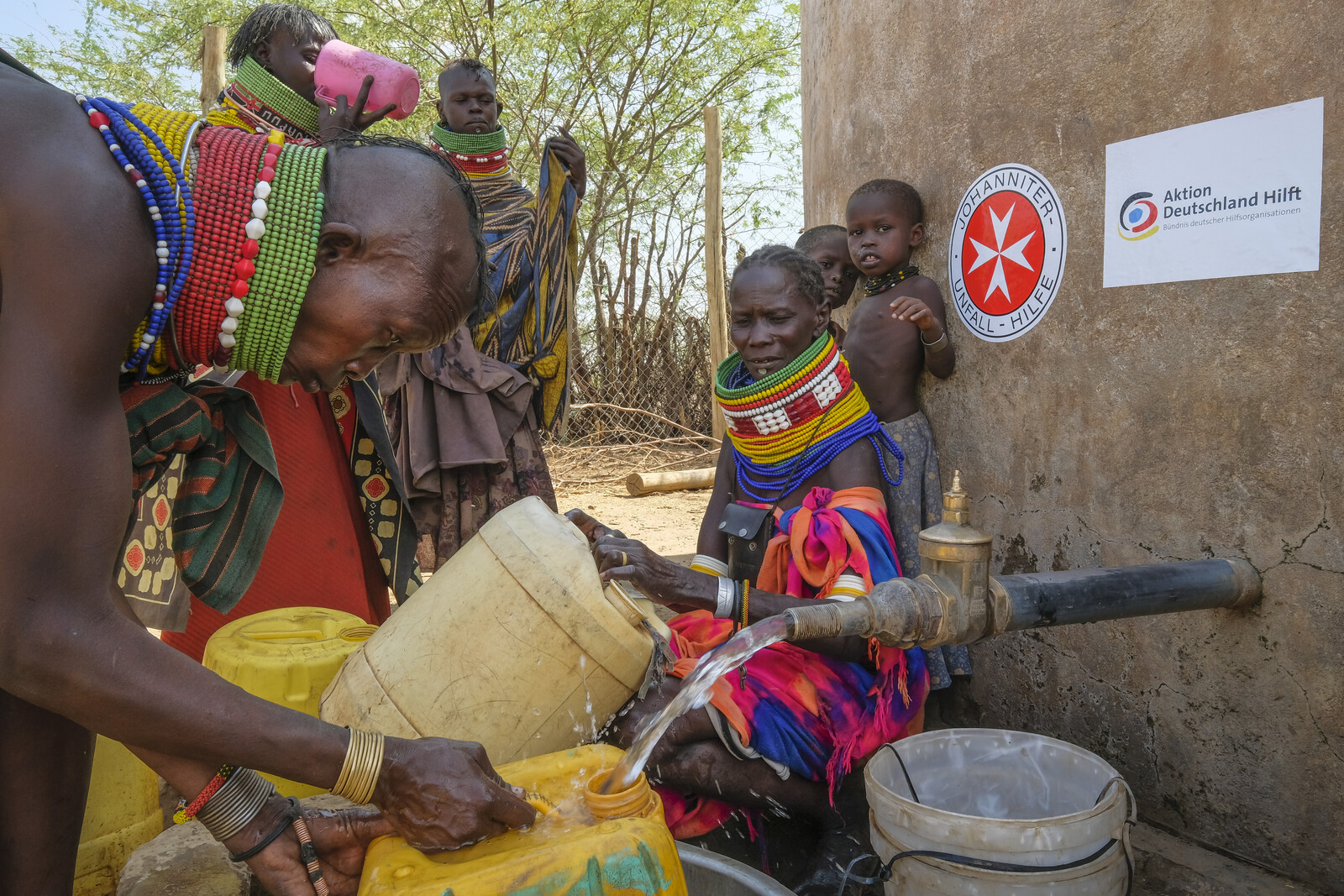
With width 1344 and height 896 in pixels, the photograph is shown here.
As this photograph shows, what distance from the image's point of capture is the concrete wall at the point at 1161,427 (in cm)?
178

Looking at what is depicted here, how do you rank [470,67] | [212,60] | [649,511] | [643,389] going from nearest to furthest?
1. [470,67]
2. [212,60]
3. [649,511]
4. [643,389]

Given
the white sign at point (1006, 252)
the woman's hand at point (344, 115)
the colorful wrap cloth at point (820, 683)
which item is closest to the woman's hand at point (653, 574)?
the colorful wrap cloth at point (820, 683)

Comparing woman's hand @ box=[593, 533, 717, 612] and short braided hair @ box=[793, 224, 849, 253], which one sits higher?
short braided hair @ box=[793, 224, 849, 253]

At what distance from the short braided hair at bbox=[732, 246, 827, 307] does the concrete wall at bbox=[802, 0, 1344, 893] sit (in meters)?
0.41

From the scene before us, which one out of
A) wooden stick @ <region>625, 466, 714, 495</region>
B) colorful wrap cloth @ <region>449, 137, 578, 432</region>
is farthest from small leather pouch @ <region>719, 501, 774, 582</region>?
wooden stick @ <region>625, 466, 714, 495</region>

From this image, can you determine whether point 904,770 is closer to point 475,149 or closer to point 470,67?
point 475,149

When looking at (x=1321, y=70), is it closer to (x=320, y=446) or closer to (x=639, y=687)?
(x=639, y=687)

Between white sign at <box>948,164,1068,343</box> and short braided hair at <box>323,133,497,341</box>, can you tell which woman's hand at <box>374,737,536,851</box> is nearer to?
short braided hair at <box>323,133,497,341</box>

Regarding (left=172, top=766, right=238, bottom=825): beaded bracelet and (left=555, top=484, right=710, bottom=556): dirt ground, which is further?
(left=555, top=484, right=710, bottom=556): dirt ground

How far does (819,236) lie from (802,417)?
957 millimetres

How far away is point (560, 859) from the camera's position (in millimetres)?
1373

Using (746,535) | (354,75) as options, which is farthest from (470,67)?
(746,535)

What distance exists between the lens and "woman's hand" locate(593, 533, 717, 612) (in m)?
1.92

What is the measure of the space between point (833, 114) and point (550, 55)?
843 cm
